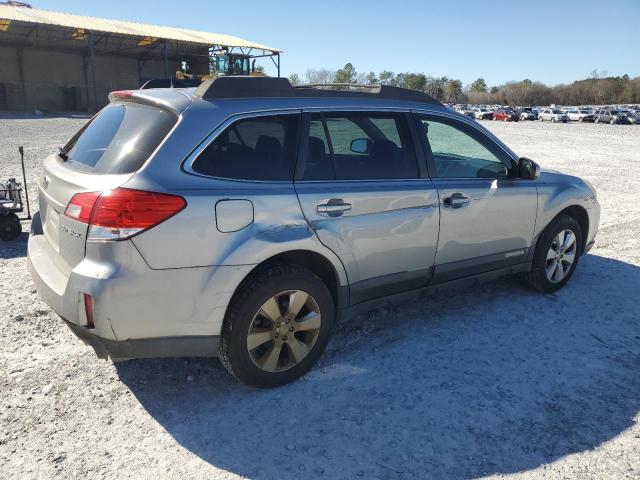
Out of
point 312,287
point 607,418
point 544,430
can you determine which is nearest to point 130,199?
point 312,287

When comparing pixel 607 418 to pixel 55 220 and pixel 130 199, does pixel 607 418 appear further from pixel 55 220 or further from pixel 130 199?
pixel 55 220

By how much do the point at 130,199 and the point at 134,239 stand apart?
202 millimetres

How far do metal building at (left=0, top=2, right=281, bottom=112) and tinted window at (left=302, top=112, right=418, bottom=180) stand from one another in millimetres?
42142

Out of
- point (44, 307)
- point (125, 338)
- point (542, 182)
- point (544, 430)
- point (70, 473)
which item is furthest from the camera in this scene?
point (542, 182)

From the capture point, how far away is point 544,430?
9.42 feet

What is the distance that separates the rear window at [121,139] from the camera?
2.79 metres

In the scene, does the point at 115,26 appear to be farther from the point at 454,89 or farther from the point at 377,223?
the point at 454,89

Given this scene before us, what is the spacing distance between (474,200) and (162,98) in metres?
2.39

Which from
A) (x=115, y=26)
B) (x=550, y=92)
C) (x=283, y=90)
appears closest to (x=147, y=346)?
(x=283, y=90)

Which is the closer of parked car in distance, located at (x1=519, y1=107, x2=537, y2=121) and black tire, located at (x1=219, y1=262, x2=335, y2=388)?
black tire, located at (x1=219, y1=262, x2=335, y2=388)

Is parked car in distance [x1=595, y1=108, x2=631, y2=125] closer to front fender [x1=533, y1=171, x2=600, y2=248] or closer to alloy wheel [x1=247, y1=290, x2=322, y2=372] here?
front fender [x1=533, y1=171, x2=600, y2=248]

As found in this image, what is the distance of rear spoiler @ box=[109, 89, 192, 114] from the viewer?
2.92 m

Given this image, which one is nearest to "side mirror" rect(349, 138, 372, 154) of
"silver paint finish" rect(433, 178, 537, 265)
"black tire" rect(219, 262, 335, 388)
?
"silver paint finish" rect(433, 178, 537, 265)

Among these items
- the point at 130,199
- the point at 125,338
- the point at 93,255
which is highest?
the point at 130,199
